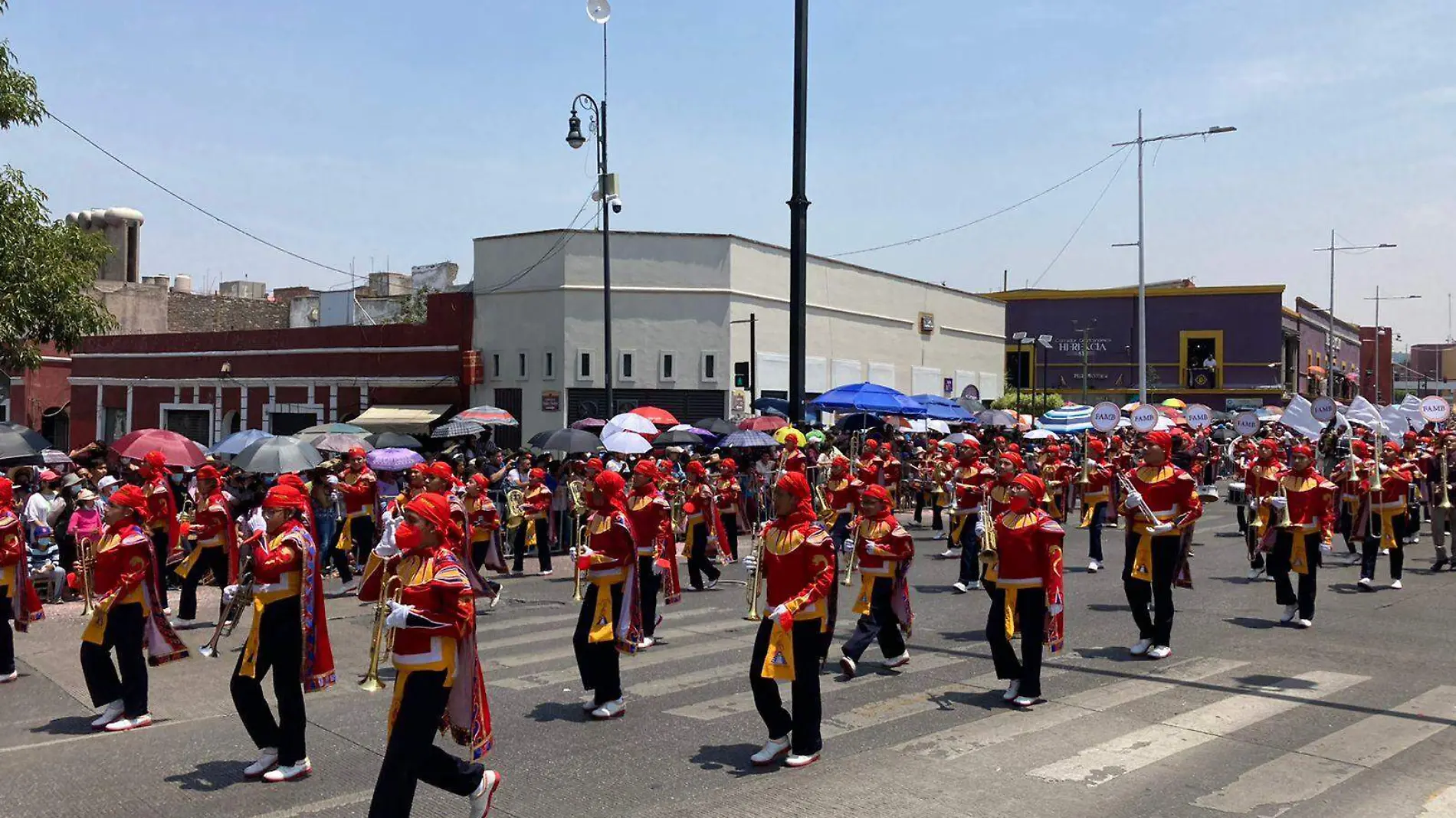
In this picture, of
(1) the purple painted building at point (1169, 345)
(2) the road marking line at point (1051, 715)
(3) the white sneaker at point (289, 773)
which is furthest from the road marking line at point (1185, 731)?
(1) the purple painted building at point (1169, 345)

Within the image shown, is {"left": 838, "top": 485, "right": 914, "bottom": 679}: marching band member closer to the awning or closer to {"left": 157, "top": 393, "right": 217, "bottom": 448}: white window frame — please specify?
the awning

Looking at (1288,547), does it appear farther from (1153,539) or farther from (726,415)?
(726,415)

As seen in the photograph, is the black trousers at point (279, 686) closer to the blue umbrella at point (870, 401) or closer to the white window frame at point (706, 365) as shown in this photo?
the blue umbrella at point (870, 401)

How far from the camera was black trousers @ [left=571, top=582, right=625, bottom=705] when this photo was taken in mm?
8281

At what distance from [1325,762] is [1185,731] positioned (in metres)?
0.92

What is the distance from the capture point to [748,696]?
909 centimetres

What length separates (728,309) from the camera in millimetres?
35906

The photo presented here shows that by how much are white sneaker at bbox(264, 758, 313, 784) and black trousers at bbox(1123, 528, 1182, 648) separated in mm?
7010

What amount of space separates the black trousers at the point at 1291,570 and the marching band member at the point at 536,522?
29.2 feet

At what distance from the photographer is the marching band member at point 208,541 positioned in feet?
38.2

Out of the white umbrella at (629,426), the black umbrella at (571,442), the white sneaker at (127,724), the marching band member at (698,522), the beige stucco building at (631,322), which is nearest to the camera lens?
the white sneaker at (127,724)

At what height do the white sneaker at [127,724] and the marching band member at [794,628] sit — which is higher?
the marching band member at [794,628]

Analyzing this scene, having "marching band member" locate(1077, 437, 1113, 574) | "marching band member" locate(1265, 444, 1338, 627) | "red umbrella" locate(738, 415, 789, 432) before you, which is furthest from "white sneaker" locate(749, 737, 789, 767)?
"red umbrella" locate(738, 415, 789, 432)

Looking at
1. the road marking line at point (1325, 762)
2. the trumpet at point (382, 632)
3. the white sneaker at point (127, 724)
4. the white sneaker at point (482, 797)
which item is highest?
the trumpet at point (382, 632)
